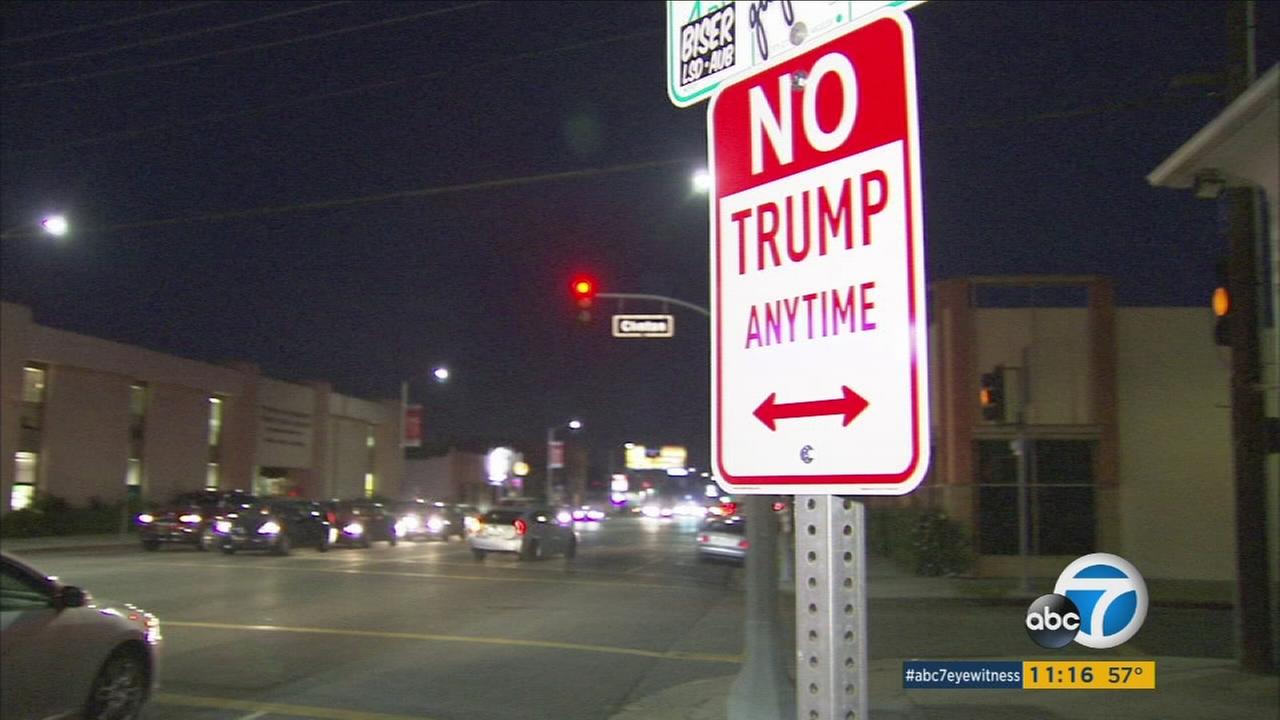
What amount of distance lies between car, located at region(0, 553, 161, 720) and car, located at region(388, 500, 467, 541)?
30.5 meters

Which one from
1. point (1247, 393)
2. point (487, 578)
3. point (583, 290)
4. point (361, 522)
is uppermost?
point (583, 290)

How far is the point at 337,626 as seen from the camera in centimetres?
1376

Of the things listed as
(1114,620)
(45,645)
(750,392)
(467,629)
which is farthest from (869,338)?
(467,629)

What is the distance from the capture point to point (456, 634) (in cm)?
1335

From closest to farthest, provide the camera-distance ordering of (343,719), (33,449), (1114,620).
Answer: (1114,620)
(343,719)
(33,449)

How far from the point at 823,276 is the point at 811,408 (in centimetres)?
25

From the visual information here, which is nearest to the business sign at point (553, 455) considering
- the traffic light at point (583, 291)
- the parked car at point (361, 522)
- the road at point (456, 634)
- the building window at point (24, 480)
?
the parked car at point (361, 522)

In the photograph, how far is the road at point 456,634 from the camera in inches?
374

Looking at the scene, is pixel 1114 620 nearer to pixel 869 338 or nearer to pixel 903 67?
pixel 869 338

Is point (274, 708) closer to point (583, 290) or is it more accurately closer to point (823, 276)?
point (823, 276)

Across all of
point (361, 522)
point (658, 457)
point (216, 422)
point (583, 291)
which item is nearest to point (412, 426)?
point (216, 422)

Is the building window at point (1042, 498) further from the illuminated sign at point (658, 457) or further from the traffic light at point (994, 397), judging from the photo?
the illuminated sign at point (658, 457)

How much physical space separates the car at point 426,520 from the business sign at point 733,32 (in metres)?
36.1

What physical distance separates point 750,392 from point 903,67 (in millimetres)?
687
